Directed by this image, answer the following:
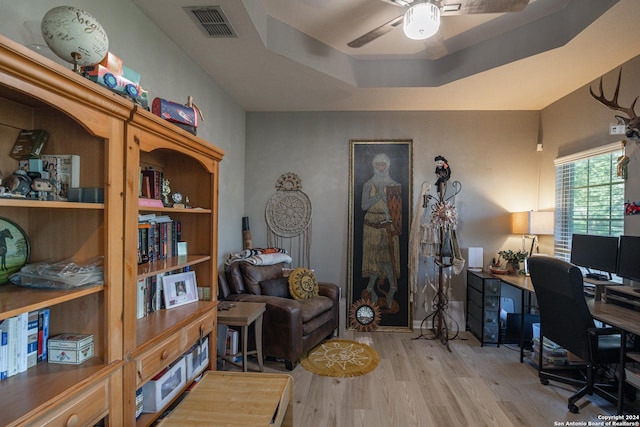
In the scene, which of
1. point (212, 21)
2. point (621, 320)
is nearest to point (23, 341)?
point (212, 21)

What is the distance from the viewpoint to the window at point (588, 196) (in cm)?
280

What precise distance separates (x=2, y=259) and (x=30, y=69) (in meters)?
0.69

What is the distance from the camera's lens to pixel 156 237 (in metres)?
1.81

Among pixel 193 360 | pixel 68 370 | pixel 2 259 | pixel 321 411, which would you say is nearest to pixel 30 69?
pixel 2 259

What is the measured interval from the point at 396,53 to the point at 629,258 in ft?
8.63

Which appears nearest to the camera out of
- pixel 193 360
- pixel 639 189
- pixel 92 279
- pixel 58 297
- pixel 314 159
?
pixel 58 297

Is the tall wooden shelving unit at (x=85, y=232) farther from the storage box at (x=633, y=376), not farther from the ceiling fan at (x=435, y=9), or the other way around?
the storage box at (x=633, y=376)

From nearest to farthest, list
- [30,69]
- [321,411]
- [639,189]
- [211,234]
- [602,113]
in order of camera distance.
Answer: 1. [30,69]
2. [211,234]
3. [321,411]
4. [639,189]
5. [602,113]

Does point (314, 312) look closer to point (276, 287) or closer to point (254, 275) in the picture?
point (276, 287)

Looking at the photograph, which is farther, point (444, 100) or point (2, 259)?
point (444, 100)

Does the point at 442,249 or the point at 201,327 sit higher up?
the point at 442,249

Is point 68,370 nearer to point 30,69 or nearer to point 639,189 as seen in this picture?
point 30,69

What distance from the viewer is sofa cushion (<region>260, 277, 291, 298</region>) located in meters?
3.28

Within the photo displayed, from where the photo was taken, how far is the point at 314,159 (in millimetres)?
3988
